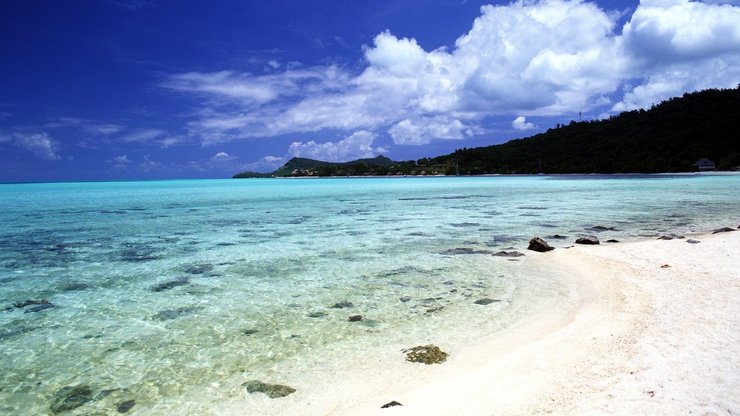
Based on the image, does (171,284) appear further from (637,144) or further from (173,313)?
(637,144)

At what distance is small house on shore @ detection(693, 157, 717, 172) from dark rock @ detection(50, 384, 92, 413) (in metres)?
127

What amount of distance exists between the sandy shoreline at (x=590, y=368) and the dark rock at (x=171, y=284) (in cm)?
676

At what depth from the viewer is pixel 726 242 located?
13.3 metres

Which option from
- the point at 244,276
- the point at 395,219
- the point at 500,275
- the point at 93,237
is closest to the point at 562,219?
the point at 395,219

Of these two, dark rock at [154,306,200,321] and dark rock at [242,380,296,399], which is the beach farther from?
dark rock at [154,306,200,321]

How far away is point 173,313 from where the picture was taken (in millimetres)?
8734

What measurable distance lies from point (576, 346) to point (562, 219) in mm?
18818

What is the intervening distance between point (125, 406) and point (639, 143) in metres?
145

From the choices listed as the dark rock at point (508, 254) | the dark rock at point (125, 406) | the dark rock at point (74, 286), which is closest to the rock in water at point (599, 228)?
the dark rock at point (508, 254)

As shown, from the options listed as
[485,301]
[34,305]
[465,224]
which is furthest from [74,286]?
[465,224]

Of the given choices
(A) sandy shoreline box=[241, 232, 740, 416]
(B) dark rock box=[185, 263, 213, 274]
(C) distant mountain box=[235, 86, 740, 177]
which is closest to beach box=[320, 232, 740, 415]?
(A) sandy shoreline box=[241, 232, 740, 416]

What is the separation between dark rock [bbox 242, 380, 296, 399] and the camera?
18.0ft

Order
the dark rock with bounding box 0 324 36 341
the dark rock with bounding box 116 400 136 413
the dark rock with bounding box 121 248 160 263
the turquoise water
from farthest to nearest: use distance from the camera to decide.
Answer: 1. the dark rock with bounding box 121 248 160 263
2. the dark rock with bounding box 0 324 36 341
3. the turquoise water
4. the dark rock with bounding box 116 400 136 413

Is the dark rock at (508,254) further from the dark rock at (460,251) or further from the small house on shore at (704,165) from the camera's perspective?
the small house on shore at (704,165)
